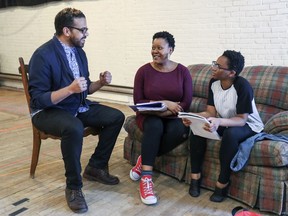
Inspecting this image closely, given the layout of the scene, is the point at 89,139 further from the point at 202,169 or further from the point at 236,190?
the point at 236,190

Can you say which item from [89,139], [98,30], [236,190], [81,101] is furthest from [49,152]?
[98,30]

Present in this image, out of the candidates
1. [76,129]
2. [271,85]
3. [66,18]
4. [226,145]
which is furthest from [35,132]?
[271,85]

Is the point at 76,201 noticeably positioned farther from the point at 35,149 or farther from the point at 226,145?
the point at 226,145

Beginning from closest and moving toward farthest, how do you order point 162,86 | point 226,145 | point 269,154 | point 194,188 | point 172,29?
point 269,154 → point 226,145 → point 194,188 → point 162,86 → point 172,29

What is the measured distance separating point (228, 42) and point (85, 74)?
213 cm

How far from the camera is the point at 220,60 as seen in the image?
6.84ft

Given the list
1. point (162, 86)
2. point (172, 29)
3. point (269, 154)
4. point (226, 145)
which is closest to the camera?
point (269, 154)

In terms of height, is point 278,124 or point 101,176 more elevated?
point 278,124

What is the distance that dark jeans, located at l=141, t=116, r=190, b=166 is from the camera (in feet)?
7.21

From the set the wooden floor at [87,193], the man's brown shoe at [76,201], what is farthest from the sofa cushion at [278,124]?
the man's brown shoe at [76,201]

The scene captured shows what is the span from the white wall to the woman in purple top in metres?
1.61

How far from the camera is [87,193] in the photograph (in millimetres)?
2250

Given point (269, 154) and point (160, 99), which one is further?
point (160, 99)

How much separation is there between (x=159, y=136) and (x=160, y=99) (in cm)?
31
